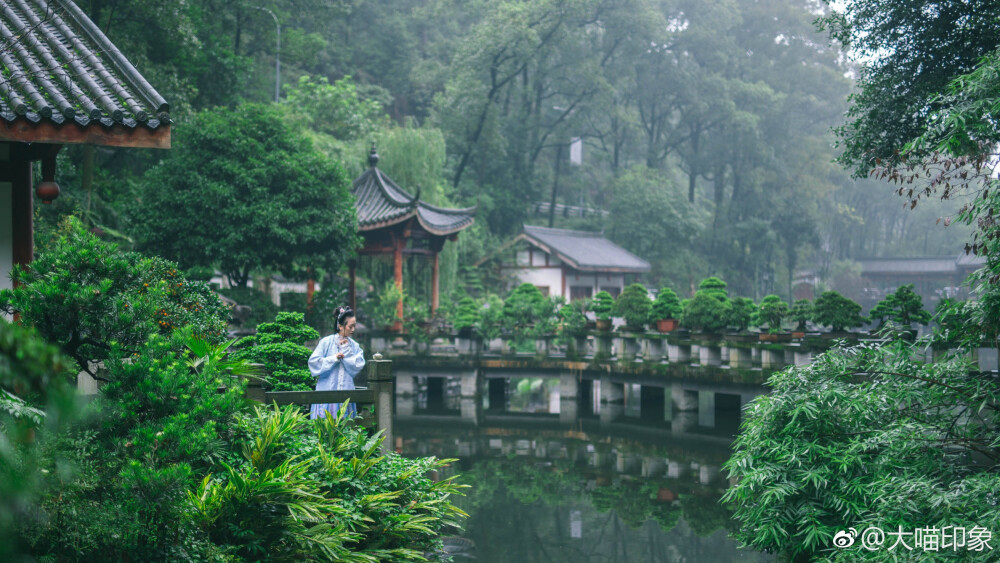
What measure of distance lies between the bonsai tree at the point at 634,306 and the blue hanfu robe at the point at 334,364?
35.0 ft

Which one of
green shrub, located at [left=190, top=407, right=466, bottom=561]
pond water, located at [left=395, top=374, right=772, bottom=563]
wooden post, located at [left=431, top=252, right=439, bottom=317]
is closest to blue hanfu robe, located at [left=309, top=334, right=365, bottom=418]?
green shrub, located at [left=190, top=407, right=466, bottom=561]

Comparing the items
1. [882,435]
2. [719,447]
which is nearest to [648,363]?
[719,447]

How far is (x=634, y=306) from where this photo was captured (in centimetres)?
1762

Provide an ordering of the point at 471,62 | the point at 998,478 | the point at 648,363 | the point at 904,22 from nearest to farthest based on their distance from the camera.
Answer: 1. the point at 998,478
2. the point at 904,22
3. the point at 648,363
4. the point at 471,62

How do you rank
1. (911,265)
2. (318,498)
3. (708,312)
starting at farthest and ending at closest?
(911,265) < (708,312) < (318,498)

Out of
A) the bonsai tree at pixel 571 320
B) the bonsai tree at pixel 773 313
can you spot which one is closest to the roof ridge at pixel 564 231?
the bonsai tree at pixel 571 320

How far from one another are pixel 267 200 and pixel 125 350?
10517 millimetres

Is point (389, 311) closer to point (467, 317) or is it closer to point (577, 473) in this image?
point (467, 317)

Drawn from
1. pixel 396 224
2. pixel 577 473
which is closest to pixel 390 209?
pixel 396 224

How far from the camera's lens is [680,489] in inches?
458

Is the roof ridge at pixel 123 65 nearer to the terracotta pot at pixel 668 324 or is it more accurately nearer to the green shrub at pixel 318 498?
the green shrub at pixel 318 498

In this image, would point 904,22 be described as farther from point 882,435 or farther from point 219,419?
point 219,419

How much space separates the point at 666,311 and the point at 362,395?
11296mm

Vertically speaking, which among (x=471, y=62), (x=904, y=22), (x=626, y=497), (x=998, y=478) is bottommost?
(x=626, y=497)
